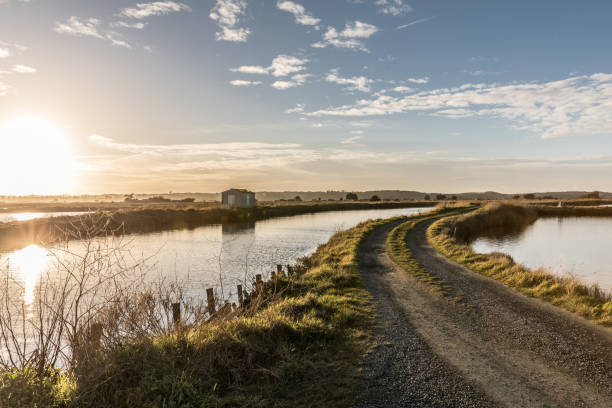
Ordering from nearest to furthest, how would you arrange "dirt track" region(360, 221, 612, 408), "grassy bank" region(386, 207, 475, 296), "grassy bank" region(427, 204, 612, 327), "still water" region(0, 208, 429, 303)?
"dirt track" region(360, 221, 612, 408), "grassy bank" region(427, 204, 612, 327), "grassy bank" region(386, 207, 475, 296), "still water" region(0, 208, 429, 303)

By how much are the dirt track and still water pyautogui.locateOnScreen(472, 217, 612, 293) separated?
316 inches

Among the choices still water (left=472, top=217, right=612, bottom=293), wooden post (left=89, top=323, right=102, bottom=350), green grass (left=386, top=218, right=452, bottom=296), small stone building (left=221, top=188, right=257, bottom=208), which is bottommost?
still water (left=472, top=217, right=612, bottom=293)

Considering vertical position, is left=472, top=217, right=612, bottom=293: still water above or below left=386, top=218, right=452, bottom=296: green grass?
below

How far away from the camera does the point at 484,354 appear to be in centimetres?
807

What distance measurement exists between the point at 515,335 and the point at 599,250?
84.3 ft

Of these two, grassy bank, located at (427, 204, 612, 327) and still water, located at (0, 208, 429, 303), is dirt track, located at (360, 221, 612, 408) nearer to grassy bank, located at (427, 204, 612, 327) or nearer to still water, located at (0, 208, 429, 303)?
grassy bank, located at (427, 204, 612, 327)

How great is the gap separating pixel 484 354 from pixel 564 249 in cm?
2652

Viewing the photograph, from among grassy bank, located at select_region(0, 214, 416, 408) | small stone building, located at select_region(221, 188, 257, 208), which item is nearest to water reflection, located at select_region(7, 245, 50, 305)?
grassy bank, located at select_region(0, 214, 416, 408)

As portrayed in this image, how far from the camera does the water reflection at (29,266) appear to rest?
18628 millimetres

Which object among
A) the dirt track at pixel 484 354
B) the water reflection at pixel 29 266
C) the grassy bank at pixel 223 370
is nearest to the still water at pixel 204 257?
the water reflection at pixel 29 266

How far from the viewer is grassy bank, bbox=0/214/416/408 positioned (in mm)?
5523

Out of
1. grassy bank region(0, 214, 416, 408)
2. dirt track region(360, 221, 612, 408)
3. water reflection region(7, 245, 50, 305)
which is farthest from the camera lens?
water reflection region(7, 245, 50, 305)

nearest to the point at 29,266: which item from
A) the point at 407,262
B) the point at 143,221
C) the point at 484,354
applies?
the point at 143,221

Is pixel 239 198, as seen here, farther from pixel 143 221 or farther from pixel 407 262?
pixel 407 262
